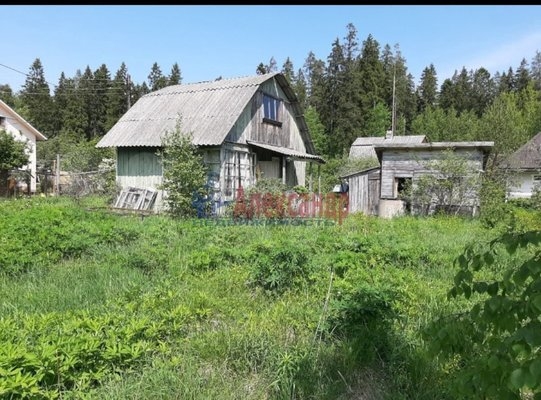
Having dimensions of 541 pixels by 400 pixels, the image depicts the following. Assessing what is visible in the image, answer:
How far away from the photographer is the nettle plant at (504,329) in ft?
4.18

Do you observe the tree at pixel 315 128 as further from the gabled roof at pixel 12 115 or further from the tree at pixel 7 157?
the tree at pixel 7 157

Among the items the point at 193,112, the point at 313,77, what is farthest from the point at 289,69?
the point at 193,112

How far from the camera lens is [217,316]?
419cm

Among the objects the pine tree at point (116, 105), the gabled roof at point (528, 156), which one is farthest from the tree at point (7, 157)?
the pine tree at point (116, 105)

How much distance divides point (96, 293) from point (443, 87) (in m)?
63.5

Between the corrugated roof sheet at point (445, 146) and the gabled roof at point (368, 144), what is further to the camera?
the gabled roof at point (368, 144)

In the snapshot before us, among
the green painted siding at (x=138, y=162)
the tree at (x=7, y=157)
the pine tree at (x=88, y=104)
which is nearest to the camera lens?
the green painted siding at (x=138, y=162)

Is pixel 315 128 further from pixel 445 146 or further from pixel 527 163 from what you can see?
pixel 445 146

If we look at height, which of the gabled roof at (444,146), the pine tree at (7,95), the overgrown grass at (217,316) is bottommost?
the overgrown grass at (217,316)

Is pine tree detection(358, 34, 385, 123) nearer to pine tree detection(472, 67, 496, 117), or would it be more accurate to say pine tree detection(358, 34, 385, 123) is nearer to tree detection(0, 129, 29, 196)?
pine tree detection(472, 67, 496, 117)

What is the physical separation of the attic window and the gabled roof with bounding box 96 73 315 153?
2.91 feet

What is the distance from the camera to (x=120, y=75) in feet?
191

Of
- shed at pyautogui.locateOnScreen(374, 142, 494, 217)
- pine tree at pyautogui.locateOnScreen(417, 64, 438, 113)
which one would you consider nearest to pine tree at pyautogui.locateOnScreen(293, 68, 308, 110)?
pine tree at pyautogui.locateOnScreen(417, 64, 438, 113)

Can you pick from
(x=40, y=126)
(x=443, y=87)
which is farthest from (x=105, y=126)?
(x=443, y=87)
